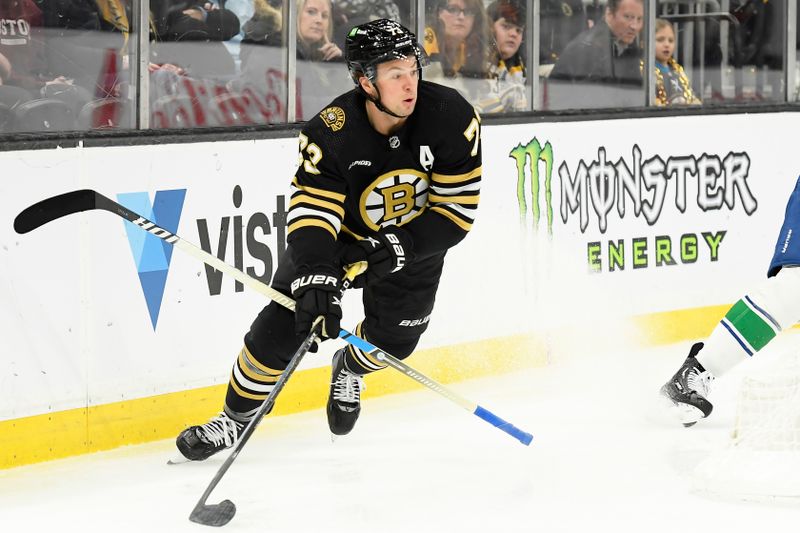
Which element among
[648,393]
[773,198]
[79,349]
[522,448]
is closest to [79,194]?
[79,349]

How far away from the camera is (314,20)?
14.5 ft

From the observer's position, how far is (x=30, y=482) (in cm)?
336

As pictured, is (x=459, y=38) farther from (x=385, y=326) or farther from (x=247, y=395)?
(x=247, y=395)

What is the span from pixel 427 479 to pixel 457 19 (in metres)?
2.03

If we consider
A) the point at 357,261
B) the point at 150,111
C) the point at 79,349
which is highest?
the point at 150,111

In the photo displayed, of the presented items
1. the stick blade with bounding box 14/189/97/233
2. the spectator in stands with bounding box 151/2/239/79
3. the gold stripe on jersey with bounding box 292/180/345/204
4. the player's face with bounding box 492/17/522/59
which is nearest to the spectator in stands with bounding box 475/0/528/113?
the player's face with bounding box 492/17/522/59

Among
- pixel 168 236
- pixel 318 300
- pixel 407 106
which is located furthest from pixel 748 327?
pixel 168 236

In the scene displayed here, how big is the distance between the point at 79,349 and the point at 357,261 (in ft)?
Result: 2.82

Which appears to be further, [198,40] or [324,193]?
[198,40]

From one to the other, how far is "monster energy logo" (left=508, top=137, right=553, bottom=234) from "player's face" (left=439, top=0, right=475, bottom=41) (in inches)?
17.6

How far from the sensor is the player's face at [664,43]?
18.1ft

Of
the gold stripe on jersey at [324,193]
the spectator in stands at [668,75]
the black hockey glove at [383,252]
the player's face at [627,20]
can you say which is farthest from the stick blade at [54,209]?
the spectator in stands at [668,75]

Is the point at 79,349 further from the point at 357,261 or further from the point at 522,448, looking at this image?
the point at 522,448

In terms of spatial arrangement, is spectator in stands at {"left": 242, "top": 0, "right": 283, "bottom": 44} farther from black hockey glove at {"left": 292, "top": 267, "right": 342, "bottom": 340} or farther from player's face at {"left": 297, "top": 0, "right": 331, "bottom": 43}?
black hockey glove at {"left": 292, "top": 267, "right": 342, "bottom": 340}
